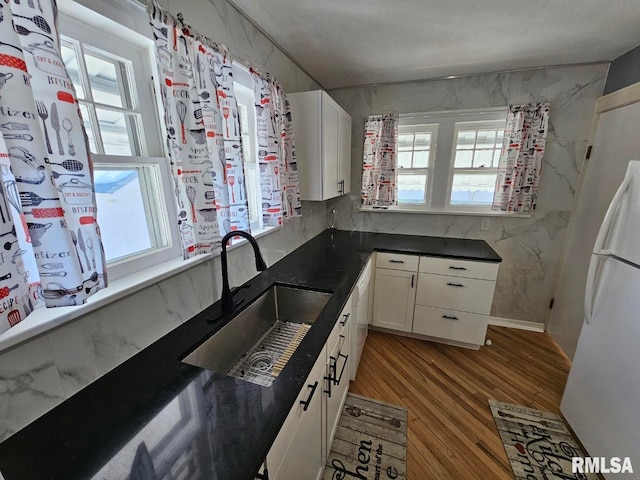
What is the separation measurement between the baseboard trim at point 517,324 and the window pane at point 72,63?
349 centimetres

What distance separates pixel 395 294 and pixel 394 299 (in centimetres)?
5

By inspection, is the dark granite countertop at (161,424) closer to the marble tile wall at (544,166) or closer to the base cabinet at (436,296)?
the base cabinet at (436,296)

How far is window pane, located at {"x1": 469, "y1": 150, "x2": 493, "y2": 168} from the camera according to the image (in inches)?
97.1

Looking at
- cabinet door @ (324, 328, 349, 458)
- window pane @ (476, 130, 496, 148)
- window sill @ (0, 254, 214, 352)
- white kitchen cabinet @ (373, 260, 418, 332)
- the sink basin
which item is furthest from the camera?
window pane @ (476, 130, 496, 148)

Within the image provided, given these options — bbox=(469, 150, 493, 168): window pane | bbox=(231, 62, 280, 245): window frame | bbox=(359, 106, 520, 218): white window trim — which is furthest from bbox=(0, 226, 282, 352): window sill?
bbox=(469, 150, 493, 168): window pane

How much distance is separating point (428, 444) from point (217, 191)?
1852 mm

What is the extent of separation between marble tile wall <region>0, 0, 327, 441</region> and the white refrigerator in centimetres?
194

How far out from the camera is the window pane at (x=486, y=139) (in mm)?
2432

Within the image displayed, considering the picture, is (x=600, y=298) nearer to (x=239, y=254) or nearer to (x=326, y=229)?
(x=239, y=254)

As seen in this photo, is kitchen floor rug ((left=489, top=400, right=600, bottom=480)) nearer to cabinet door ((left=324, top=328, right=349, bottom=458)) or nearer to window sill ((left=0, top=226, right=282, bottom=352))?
cabinet door ((left=324, top=328, right=349, bottom=458))

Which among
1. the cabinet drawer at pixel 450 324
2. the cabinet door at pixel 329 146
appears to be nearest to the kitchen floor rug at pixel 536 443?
the cabinet drawer at pixel 450 324

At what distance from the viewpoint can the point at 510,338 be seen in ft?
8.18

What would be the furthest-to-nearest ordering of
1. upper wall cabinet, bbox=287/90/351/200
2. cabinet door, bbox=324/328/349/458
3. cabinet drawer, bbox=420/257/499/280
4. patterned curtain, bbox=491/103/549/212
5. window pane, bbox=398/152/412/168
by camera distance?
window pane, bbox=398/152/412/168 → patterned curtain, bbox=491/103/549/212 → cabinet drawer, bbox=420/257/499/280 → upper wall cabinet, bbox=287/90/351/200 → cabinet door, bbox=324/328/349/458

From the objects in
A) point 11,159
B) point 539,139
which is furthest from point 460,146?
point 11,159
